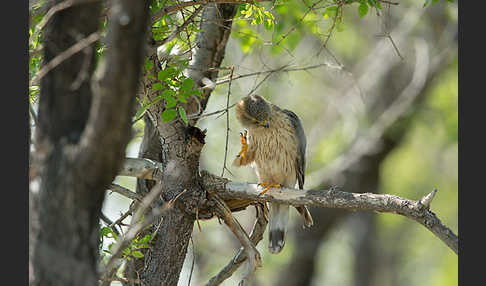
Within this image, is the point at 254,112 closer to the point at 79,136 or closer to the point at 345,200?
the point at 345,200

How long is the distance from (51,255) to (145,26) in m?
0.96

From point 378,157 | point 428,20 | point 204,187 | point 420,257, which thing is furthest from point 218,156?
point 420,257

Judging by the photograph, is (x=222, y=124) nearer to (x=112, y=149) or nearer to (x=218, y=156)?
(x=218, y=156)

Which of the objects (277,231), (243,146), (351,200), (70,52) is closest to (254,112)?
(243,146)

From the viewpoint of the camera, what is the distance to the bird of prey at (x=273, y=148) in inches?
229

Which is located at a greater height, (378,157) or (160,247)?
(378,157)

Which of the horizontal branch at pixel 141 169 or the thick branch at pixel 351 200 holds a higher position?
the horizontal branch at pixel 141 169

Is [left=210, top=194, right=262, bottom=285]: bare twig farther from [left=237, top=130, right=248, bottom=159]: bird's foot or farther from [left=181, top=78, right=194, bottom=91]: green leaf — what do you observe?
[left=237, top=130, right=248, bottom=159]: bird's foot

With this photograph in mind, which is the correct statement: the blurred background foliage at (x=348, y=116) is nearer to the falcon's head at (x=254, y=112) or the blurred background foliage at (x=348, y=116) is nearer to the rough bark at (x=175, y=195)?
the falcon's head at (x=254, y=112)

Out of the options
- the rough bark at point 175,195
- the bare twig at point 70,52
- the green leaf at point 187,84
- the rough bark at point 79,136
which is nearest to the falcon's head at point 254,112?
the rough bark at point 175,195

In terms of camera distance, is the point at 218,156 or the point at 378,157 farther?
the point at 218,156

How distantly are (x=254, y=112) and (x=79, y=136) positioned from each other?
11.5ft

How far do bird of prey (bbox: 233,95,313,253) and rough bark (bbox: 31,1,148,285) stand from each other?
3.36m

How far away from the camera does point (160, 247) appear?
4.30 metres
